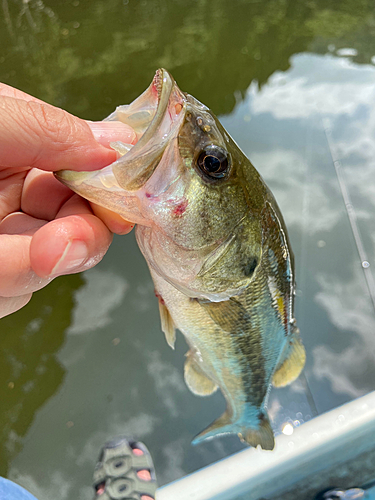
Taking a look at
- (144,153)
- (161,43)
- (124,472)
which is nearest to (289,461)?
(124,472)

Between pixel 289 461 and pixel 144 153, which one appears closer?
pixel 144 153

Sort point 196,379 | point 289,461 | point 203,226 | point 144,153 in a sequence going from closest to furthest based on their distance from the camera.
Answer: point 144,153 < point 203,226 < point 196,379 < point 289,461

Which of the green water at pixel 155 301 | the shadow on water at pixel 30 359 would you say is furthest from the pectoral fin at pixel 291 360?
the shadow on water at pixel 30 359

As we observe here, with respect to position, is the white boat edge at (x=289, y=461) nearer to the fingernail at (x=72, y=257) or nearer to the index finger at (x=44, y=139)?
the fingernail at (x=72, y=257)

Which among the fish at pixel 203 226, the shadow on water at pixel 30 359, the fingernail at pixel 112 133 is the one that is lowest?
the shadow on water at pixel 30 359

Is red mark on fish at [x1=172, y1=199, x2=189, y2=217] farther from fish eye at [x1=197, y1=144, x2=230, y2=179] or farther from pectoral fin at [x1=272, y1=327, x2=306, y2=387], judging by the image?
pectoral fin at [x1=272, y1=327, x2=306, y2=387]

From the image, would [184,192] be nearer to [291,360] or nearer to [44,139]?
[44,139]

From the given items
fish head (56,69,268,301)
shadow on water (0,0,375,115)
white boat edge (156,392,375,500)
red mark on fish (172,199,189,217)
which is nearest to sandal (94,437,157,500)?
white boat edge (156,392,375,500)

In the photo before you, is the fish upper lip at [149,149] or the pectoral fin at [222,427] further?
the pectoral fin at [222,427]
